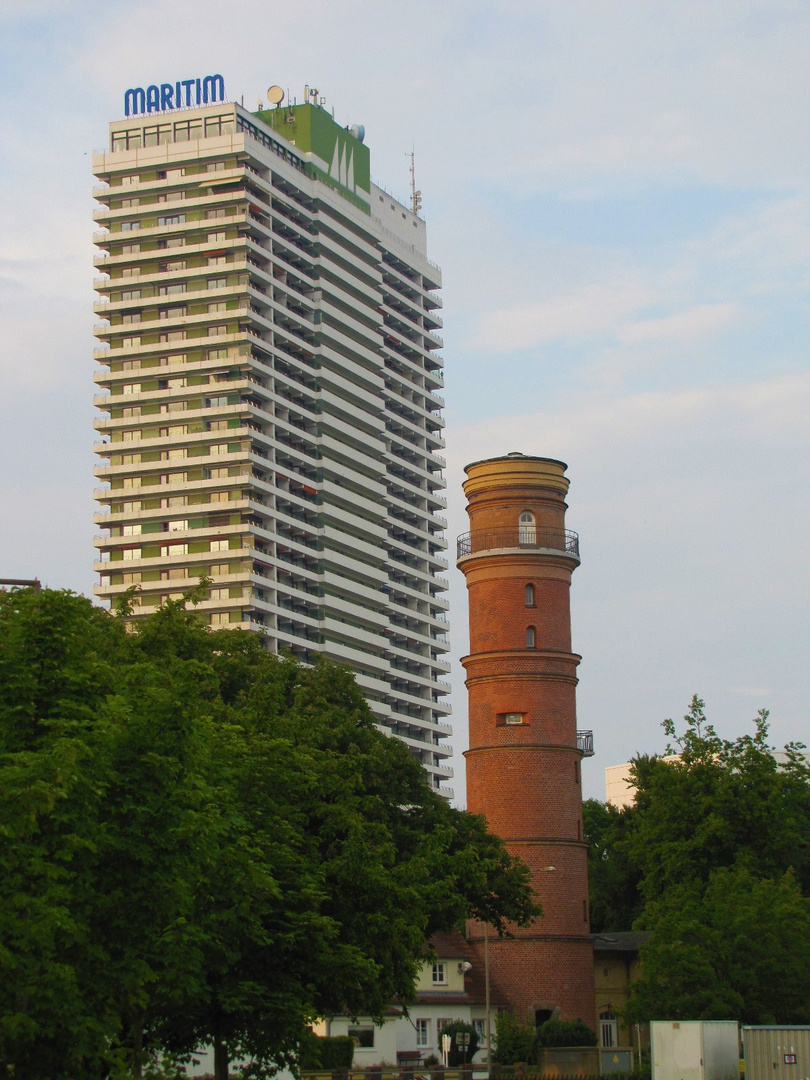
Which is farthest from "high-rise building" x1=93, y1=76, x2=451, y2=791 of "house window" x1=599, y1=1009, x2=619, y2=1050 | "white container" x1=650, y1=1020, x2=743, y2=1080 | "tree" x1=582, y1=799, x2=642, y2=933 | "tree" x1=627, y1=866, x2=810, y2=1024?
"white container" x1=650, y1=1020, x2=743, y2=1080

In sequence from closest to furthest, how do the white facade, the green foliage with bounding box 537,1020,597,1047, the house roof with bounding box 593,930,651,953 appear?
the green foliage with bounding box 537,1020,597,1047, the white facade, the house roof with bounding box 593,930,651,953

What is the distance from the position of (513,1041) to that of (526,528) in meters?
21.6

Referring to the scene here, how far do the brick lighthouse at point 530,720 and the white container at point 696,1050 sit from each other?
62.2 feet

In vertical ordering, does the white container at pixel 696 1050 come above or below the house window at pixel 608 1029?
above

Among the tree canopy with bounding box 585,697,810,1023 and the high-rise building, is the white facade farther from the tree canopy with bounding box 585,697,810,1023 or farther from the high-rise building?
the high-rise building

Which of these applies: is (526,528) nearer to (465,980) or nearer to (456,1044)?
(465,980)

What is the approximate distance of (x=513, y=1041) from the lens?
66.0 meters

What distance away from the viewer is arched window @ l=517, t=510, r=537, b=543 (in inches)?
2815

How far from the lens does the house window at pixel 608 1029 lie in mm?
76812

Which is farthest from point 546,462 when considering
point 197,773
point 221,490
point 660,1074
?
point 221,490

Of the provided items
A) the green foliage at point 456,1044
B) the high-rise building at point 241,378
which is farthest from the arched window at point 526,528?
the high-rise building at point 241,378

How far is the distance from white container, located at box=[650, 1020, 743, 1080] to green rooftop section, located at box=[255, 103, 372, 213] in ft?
399

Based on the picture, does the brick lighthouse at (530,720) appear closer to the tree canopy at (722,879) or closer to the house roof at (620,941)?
the tree canopy at (722,879)

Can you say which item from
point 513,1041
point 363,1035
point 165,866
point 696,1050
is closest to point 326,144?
point 363,1035
